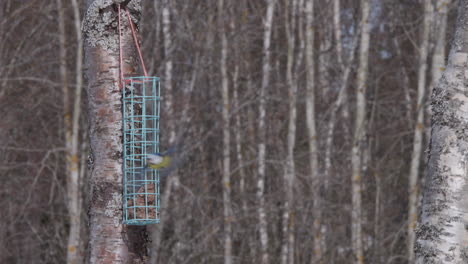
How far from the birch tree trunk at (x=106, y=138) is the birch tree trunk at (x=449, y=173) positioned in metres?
1.39

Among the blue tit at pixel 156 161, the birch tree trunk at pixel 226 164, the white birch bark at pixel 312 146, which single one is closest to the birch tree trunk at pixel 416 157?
the white birch bark at pixel 312 146

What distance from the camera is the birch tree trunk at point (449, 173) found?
8.13 feet

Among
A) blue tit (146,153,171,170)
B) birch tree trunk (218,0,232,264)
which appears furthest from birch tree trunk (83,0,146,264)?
birch tree trunk (218,0,232,264)

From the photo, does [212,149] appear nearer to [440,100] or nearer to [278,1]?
[278,1]

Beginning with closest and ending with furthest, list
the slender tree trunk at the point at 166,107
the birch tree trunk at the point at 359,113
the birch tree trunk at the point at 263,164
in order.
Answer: the birch tree trunk at the point at 359,113
the slender tree trunk at the point at 166,107
the birch tree trunk at the point at 263,164

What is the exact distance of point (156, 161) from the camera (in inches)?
125

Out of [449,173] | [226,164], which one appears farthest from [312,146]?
[449,173]

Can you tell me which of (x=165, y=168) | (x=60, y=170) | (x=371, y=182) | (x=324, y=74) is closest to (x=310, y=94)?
(x=324, y=74)

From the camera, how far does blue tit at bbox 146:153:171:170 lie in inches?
124

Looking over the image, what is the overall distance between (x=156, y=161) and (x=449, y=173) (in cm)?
150

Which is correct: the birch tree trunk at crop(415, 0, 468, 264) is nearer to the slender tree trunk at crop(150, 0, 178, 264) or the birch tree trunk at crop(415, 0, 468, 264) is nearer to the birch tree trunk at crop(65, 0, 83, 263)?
the slender tree trunk at crop(150, 0, 178, 264)

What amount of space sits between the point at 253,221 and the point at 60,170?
3.77 metres

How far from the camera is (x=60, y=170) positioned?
35.7ft

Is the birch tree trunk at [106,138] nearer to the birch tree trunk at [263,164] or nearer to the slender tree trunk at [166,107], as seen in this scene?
the slender tree trunk at [166,107]
